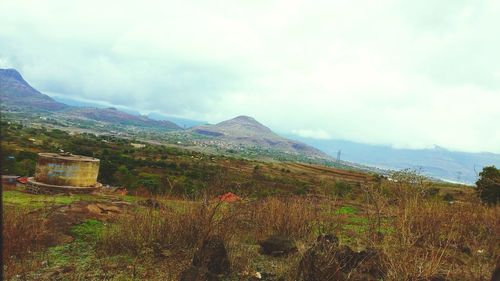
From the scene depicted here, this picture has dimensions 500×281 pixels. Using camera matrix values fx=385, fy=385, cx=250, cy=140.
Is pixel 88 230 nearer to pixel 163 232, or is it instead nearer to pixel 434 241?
pixel 163 232

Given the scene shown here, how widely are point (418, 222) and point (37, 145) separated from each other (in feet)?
232

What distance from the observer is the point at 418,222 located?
9109 mm

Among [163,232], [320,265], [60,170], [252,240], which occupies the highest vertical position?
[320,265]

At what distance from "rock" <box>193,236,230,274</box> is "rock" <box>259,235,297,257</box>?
160 cm

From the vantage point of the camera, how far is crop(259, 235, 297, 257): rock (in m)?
8.28

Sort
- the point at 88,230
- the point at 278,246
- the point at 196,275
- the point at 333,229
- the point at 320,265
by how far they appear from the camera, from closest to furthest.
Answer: the point at 196,275, the point at 320,265, the point at 333,229, the point at 278,246, the point at 88,230

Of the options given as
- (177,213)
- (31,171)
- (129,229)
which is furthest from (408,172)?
(31,171)

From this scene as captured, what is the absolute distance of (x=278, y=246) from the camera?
834 cm

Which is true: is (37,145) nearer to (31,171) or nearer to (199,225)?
(31,171)

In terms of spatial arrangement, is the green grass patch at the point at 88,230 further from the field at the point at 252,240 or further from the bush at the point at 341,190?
the bush at the point at 341,190

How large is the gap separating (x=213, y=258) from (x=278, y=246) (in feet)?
6.38

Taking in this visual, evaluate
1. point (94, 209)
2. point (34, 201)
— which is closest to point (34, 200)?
point (34, 201)

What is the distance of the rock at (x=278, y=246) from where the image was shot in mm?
8281

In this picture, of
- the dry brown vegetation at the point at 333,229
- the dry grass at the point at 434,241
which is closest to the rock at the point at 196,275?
the dry brown vegetation at the point at 333,229
